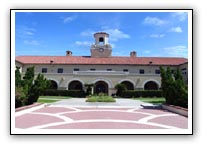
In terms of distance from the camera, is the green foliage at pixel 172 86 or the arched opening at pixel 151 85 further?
the arched opening at pixel 151 85

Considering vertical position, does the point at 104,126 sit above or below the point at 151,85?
below

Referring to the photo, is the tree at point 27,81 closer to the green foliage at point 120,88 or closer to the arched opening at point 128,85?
the green foliage at point 120,88

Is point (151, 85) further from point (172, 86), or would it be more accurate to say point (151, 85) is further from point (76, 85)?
point (172, 86)

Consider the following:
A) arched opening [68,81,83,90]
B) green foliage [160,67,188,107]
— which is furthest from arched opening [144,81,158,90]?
green foliage [160,67,188,107]

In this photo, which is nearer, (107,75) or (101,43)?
(101,43)

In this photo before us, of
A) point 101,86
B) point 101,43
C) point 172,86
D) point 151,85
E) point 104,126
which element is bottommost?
point 104,126

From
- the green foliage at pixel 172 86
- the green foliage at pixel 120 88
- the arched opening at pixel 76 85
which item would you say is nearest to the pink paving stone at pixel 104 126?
the green foliage at pixel 172 86

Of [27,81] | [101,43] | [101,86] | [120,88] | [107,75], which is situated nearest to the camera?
[27,81]

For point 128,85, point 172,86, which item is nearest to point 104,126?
point 172,86

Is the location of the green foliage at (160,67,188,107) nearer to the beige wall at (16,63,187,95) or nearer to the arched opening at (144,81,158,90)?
the arched opening at (144,81,158,90)
